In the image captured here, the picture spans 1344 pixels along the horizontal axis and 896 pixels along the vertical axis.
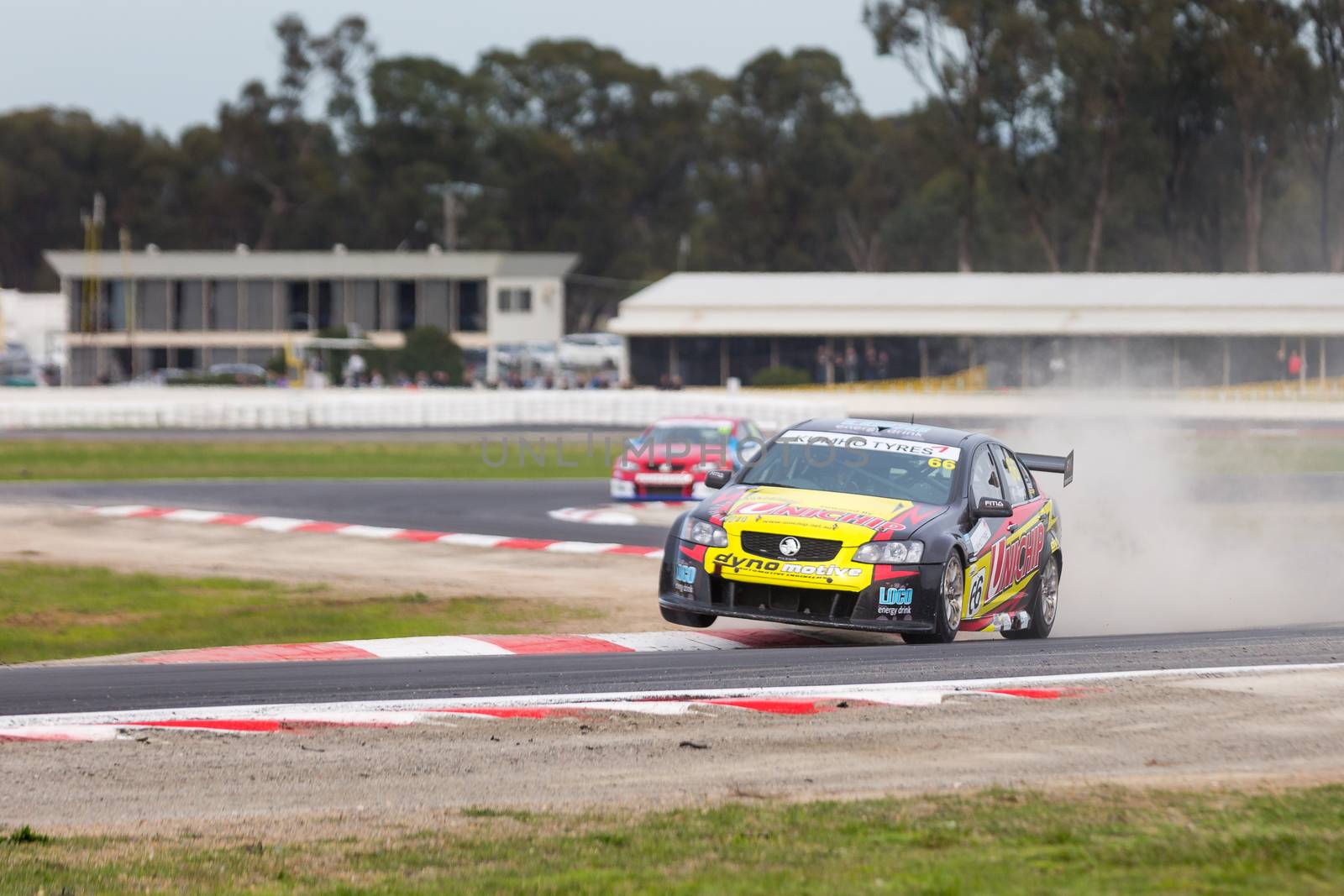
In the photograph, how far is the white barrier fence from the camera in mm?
41375

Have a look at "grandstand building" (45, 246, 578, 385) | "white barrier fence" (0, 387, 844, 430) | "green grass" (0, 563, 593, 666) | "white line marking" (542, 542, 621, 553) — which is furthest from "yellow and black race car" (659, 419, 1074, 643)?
"grandstand building" (45, 246, 578, 385)

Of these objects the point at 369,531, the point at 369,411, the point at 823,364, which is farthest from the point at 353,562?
the point at 823,364

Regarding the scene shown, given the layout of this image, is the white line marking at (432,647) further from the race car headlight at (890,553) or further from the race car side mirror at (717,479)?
the race car headlight at (890,553)

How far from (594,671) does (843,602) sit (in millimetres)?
1842

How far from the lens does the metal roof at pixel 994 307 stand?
177 ft

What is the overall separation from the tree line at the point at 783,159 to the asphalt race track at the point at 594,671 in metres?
66.4

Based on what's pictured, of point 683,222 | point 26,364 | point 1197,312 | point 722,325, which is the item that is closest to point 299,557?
point 722,325

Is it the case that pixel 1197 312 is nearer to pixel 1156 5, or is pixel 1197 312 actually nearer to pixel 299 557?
pixel 1156 5

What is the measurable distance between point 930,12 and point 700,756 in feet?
244

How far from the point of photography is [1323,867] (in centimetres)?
482

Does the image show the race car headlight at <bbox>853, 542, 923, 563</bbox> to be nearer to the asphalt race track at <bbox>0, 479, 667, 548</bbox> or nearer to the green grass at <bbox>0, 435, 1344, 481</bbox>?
the asphalt race track at <bbox>0, 479, 667, 548</bbox>

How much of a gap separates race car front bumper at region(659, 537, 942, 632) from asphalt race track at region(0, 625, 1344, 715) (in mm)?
203

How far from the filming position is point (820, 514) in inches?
414

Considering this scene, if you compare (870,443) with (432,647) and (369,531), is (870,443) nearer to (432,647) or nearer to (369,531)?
(432,647)
